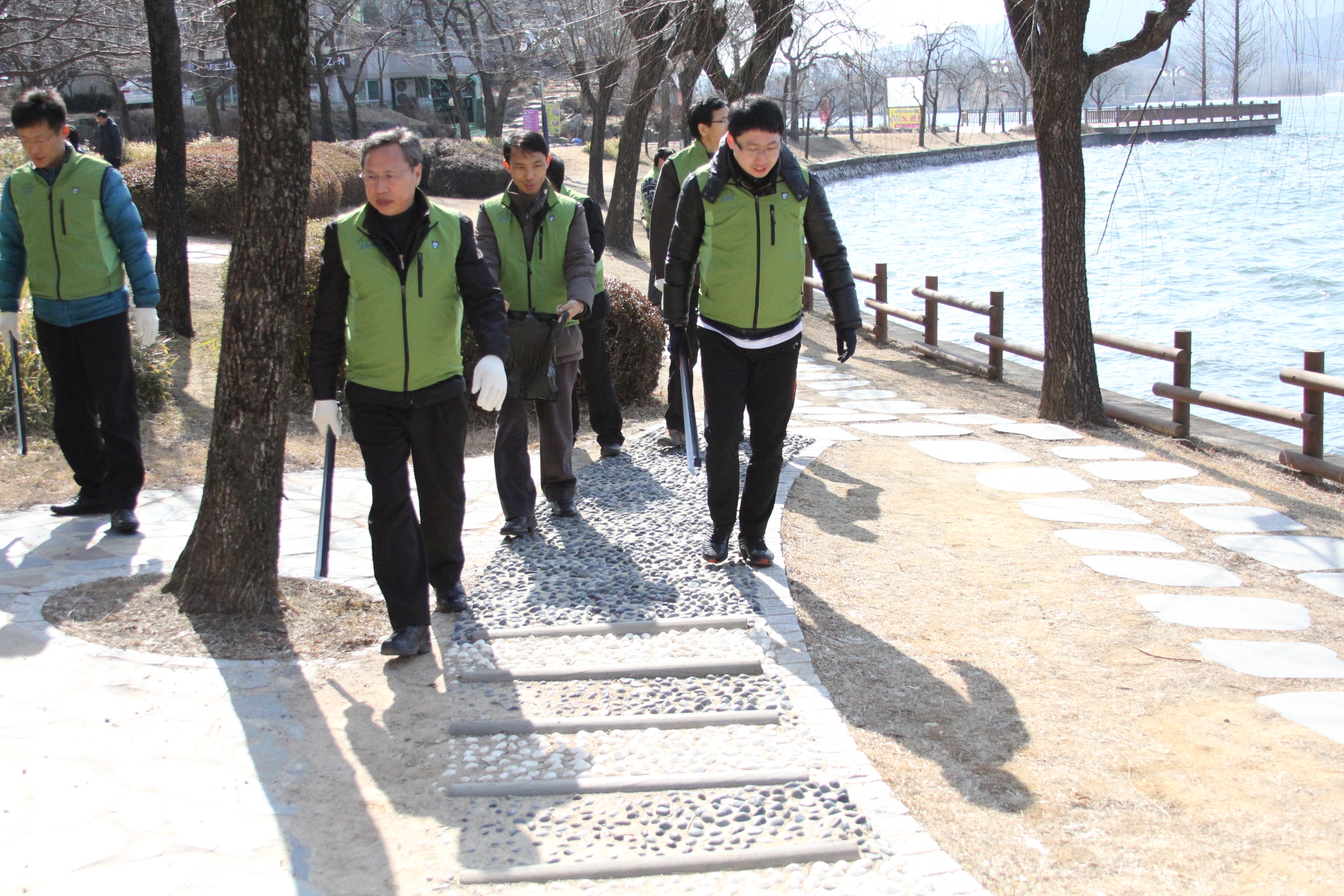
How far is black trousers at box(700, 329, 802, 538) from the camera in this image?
13.9ft

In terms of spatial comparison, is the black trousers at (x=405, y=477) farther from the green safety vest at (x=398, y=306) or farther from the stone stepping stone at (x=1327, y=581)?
the stone stepping stone at (x=1327, y=581)

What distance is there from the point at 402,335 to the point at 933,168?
56536 mm

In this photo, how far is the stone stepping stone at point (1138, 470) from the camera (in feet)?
21.9

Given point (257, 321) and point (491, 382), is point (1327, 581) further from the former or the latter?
point (257, 321)

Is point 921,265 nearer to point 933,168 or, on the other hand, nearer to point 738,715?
point 738,715

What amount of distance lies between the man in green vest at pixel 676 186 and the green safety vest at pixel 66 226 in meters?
2.41

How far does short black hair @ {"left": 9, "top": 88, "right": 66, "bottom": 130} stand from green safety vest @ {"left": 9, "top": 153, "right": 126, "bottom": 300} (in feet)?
0.64

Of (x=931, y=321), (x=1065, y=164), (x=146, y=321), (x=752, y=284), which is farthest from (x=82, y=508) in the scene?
(x=931, y=321)

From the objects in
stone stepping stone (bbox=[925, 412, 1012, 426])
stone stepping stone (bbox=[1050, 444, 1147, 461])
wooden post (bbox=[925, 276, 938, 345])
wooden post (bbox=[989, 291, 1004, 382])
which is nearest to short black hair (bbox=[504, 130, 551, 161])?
stone stepping stone (bbox=[1050, 444, 1147, 461])

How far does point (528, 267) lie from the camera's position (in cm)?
485

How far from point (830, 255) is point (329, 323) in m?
1.81

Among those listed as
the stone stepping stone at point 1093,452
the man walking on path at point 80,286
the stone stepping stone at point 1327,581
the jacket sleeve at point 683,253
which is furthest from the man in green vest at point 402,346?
the stone stepping stone at point 1093,452

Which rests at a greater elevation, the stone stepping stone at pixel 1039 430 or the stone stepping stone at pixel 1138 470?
the stone stepping stone at pixel 1039 430

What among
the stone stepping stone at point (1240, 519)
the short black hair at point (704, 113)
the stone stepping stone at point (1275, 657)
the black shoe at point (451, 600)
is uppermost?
the short black hair at point (704, 113)
